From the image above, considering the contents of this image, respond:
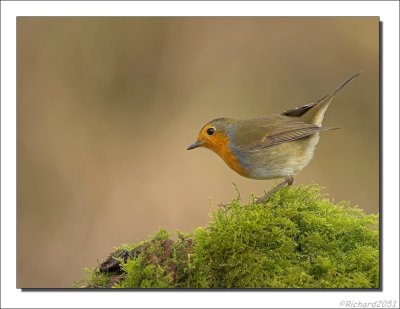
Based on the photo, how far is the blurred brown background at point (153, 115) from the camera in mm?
5855

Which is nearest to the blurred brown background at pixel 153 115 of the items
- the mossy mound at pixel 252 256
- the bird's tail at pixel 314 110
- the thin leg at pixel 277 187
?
the bird's tail at pixel 314 110

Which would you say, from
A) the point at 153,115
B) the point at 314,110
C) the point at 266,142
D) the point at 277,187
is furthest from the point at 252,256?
the point at 153,115

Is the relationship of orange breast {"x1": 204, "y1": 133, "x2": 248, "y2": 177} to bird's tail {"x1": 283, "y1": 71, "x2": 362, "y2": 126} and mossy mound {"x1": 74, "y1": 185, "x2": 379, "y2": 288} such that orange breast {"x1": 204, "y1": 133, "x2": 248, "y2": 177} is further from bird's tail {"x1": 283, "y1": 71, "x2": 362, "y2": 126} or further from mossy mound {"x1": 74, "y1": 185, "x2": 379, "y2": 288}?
mossy mound {"x1": 74, "y1": 185, "x2": 379, "y2": 288}

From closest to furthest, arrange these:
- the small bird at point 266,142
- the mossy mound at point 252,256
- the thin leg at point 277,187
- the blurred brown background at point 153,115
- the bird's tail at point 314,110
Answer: the mossy mound at point 252,256 → the thin leg at point 277,187 → the small bird at point 266,142 → the bird's tail at point 314,110 → the blurred brown background at point 153,115

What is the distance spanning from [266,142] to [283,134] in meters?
0.14

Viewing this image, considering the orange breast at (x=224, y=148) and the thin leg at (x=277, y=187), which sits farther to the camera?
the orange breast at (x=224, y=148)

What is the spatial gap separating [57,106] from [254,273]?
13.2 ft

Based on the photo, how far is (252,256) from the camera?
296 centimetres

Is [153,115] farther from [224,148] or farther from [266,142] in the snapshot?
[266,142]

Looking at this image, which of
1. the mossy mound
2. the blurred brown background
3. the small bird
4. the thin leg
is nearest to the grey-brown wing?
the small bird

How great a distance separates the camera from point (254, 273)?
2.93 metres

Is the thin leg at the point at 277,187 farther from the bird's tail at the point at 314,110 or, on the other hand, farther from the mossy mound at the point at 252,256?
the bird's tail at the point at 314,110

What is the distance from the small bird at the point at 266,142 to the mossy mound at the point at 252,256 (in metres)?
0.74

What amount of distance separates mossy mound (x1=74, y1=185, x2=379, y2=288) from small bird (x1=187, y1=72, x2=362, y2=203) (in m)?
0.74
